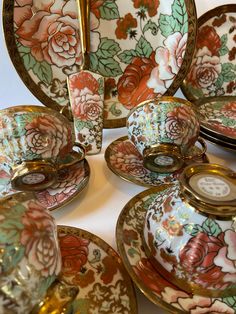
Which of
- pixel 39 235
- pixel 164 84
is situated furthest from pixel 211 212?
pixel 164 84

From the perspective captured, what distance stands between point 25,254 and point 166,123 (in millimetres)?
433

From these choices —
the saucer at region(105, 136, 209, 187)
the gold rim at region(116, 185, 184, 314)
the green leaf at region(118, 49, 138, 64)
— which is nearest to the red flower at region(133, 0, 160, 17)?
the green leaf at region(118, 49, 138, 64)

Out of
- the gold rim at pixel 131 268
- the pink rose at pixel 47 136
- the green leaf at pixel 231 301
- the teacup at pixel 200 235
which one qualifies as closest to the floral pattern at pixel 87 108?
the pink rose at pixel 47 136

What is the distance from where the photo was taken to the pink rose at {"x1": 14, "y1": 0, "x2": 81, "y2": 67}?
818 mm

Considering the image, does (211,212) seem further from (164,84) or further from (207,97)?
(207,97)

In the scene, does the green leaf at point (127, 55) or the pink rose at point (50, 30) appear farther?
the green leaf at point (127, 55)

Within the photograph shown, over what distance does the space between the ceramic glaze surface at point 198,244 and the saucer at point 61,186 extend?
21 centimetres

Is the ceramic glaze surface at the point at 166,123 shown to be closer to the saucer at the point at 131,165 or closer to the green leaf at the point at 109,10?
the saucer at the point at 131,165

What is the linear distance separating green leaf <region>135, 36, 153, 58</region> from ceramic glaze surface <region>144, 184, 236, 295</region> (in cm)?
47

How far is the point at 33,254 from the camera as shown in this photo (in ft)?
1.41

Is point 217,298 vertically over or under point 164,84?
under

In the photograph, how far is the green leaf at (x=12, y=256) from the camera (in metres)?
0.40

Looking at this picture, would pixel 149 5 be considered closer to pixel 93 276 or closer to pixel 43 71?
pixel 43 71

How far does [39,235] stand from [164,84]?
594mm
